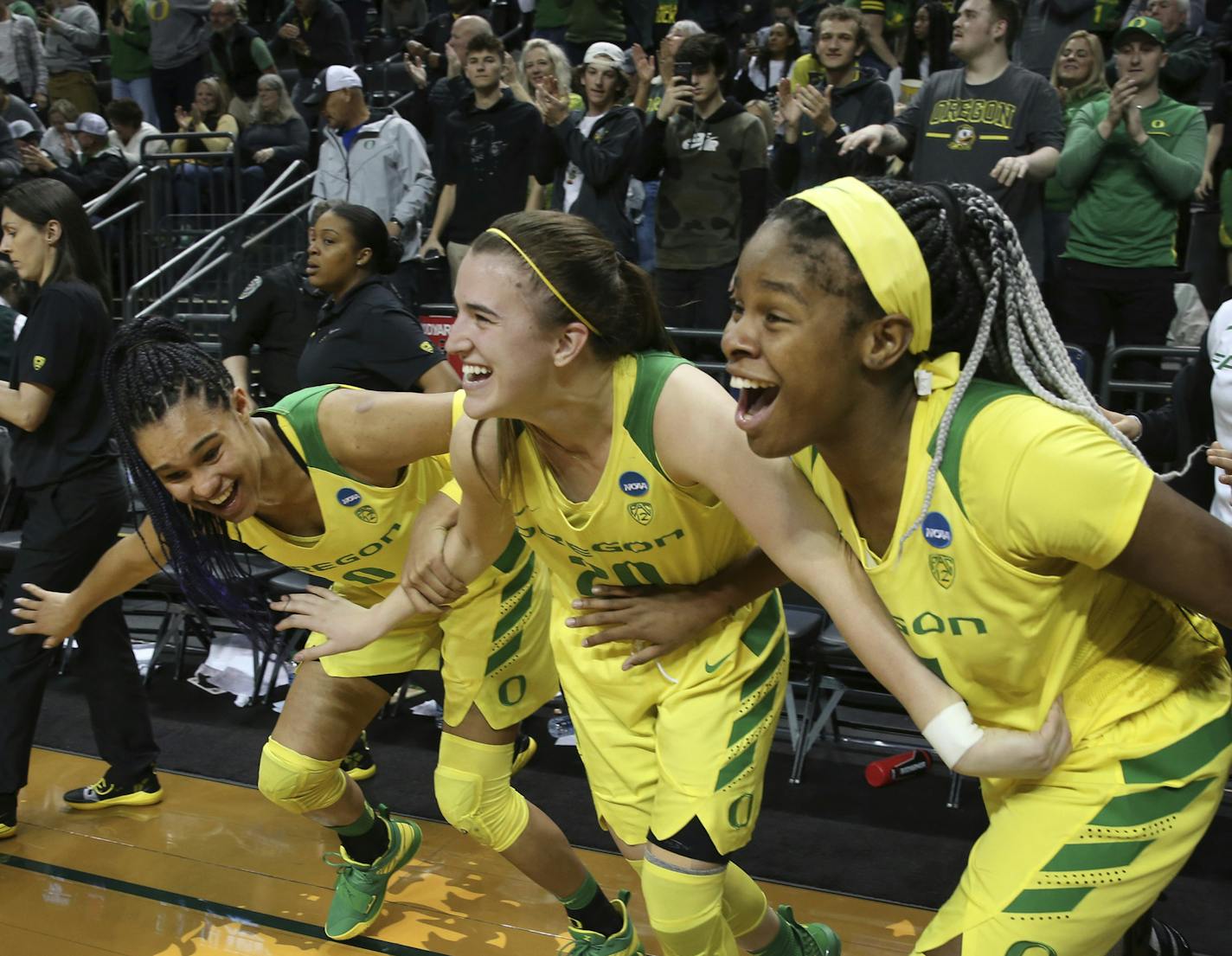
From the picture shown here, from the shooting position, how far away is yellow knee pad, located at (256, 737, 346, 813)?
10.9 feet

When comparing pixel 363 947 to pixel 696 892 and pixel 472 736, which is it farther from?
pixel 696 892

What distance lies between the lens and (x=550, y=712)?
539 centimetres

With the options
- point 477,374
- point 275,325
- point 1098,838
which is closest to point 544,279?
point 477,374

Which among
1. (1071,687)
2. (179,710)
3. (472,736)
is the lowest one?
(179,710)

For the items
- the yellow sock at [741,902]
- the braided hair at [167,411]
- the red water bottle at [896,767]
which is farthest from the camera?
the red water bottle at [896,767]

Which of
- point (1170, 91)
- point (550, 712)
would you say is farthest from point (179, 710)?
point (1170, 91)

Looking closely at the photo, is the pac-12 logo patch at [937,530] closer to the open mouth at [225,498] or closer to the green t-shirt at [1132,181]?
the open mouth at [225,498]

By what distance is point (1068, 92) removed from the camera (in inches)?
248

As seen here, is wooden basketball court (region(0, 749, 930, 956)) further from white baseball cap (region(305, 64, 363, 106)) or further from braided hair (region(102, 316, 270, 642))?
white baseball cap (region(305, 64, 363, 106))

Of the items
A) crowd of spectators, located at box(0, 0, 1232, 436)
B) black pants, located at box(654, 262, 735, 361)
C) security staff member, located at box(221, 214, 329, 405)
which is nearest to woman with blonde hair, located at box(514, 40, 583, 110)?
crowd of spectators, located at box(0, 0, 1232, 436)

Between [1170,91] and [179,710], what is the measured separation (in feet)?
18.5

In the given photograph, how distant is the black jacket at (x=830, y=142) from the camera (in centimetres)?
569

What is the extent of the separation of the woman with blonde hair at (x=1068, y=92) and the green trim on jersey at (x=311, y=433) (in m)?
3.93

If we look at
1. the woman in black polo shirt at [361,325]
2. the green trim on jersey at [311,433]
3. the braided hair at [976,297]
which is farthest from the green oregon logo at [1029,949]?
the woman in black polo shirt at [361,325]
